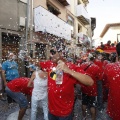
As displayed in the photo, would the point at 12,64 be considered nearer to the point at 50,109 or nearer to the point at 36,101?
the point at 36,101

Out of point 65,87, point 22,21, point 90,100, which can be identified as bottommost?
point 90,100

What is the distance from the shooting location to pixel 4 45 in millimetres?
9008

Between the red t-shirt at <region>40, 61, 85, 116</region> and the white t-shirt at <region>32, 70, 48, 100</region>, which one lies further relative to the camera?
the white t-shirt at <region>32, 70, 48, 100</region>

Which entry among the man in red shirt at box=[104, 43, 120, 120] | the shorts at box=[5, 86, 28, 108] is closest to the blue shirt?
the shorts at box=[5, 86, 28, 108]

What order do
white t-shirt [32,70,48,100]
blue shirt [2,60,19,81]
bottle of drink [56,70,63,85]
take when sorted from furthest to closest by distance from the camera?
blue shirt [2,60,19,81] < white t-shirt [32,70,48,100] < bottle of drink [56,70,63,85]

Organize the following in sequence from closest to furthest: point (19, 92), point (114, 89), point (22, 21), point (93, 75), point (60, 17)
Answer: point (114, 89) < point (93, 75) < point (19, 92) < point (22, 21) < point (60, 17)

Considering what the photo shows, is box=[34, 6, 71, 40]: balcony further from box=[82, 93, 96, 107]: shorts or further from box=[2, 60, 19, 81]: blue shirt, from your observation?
box=[82, 93, 96, 107]: shorts

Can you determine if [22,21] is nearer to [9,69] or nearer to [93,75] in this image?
[9,69]

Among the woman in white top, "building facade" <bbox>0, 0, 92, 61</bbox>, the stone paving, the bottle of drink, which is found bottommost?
the stone paving

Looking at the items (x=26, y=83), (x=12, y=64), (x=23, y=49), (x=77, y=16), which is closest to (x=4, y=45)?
(x=23, y=49)

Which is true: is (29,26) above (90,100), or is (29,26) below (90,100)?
above

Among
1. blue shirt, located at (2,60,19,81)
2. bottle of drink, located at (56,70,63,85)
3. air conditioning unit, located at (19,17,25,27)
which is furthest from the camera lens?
air conditioning unit, located at (19,17,25,27)

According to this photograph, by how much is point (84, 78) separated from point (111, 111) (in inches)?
21.8

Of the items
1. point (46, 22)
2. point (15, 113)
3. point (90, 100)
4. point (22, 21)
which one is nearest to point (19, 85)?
point (15, 113)
